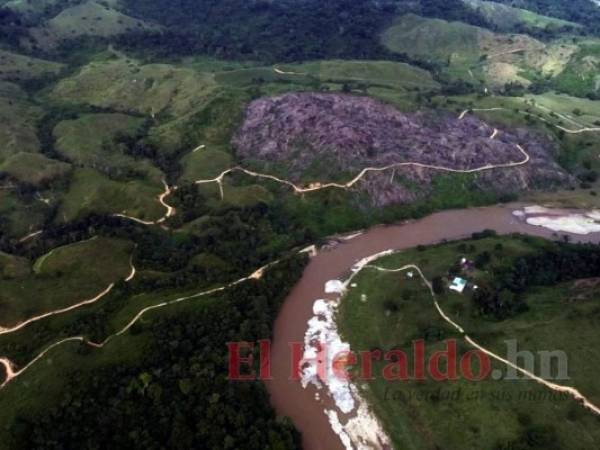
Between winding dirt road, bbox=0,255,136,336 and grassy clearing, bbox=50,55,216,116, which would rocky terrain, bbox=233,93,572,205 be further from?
winding dirt road, bbox=0,255,136,336

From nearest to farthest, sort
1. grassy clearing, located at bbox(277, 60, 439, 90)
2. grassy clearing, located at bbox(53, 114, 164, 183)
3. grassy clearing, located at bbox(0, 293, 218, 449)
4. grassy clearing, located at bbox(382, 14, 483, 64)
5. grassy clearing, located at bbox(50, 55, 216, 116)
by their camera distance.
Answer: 1. grassy clearing, located at bbox(0, 293, 218, 449)
2. grassy clearing, located at bbox(53, 114, 164, 183)
3. grassy clearing, located at bbox(50, 55, 216, 116)
4. grassy clearing, located at bbox(277, 60, 439, 90)
5. grassy clearing, located at bbox(382, 14, 483, 64)

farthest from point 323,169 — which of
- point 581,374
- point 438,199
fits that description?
point 581,374

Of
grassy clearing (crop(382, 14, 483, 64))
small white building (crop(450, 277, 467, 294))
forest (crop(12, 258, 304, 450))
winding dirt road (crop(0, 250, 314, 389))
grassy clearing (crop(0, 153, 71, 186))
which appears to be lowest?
grassy clearing (crop(382, 14, 483, 64))

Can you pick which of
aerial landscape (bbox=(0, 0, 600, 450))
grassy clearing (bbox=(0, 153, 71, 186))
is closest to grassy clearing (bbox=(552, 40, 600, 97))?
aerial landscape (bbox=(0, 0, 600, 450))

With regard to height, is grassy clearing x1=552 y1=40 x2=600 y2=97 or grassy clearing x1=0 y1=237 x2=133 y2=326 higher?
grassy clearing x1=0 y1=237 x2=133 y2=326

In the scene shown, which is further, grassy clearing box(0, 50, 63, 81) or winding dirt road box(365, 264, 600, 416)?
grassy clearing box(0, 50, 63, 81)

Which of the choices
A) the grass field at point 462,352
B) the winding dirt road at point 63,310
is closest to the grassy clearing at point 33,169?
the winding dirt road at point 63,310
